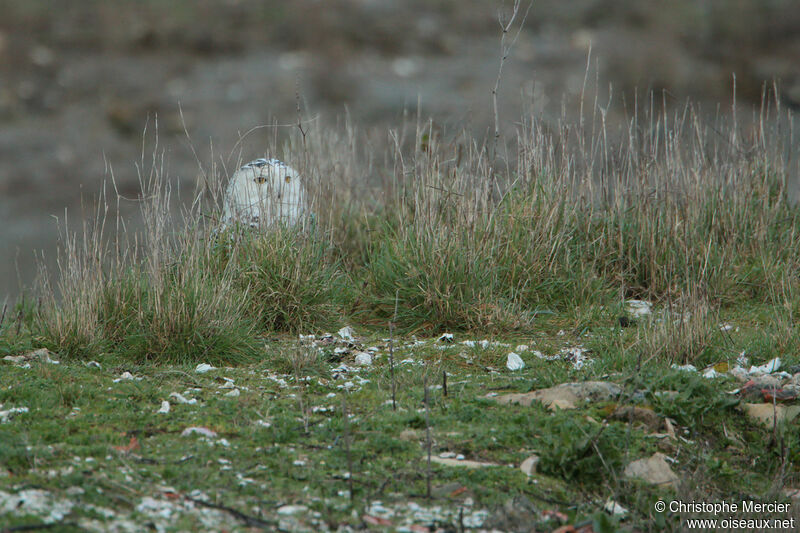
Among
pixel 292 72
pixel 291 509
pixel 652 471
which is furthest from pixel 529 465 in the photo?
pixel 292 72

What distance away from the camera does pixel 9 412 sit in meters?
3.40

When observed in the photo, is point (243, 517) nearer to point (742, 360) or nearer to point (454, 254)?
point (454, 254)

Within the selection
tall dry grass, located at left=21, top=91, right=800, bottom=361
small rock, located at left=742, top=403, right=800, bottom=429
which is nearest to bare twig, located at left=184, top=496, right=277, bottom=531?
tall dry grass, located at left=21, top=91, right=800, bottom=361

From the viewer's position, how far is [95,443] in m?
3.12

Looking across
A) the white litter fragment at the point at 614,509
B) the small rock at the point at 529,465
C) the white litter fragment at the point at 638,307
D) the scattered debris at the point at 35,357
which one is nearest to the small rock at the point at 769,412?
the white litter fragment at the point at 614,509

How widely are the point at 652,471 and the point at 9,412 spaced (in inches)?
94.8

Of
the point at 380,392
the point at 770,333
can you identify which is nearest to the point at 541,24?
the point at 770,333

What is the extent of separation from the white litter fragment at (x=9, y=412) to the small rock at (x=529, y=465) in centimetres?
190

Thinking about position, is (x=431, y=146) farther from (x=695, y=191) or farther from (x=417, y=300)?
(x=695, y=191)

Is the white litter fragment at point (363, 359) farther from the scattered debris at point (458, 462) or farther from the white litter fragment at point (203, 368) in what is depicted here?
the scattered debris at point (458, 462)

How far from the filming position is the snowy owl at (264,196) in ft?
16.7

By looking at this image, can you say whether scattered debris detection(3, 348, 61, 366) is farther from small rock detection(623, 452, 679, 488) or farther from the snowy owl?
small rock detection(623, 452, 679, 488)

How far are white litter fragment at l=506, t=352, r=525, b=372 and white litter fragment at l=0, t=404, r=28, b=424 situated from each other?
7.05 feet

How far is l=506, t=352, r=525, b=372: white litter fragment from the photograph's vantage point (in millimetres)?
4262
